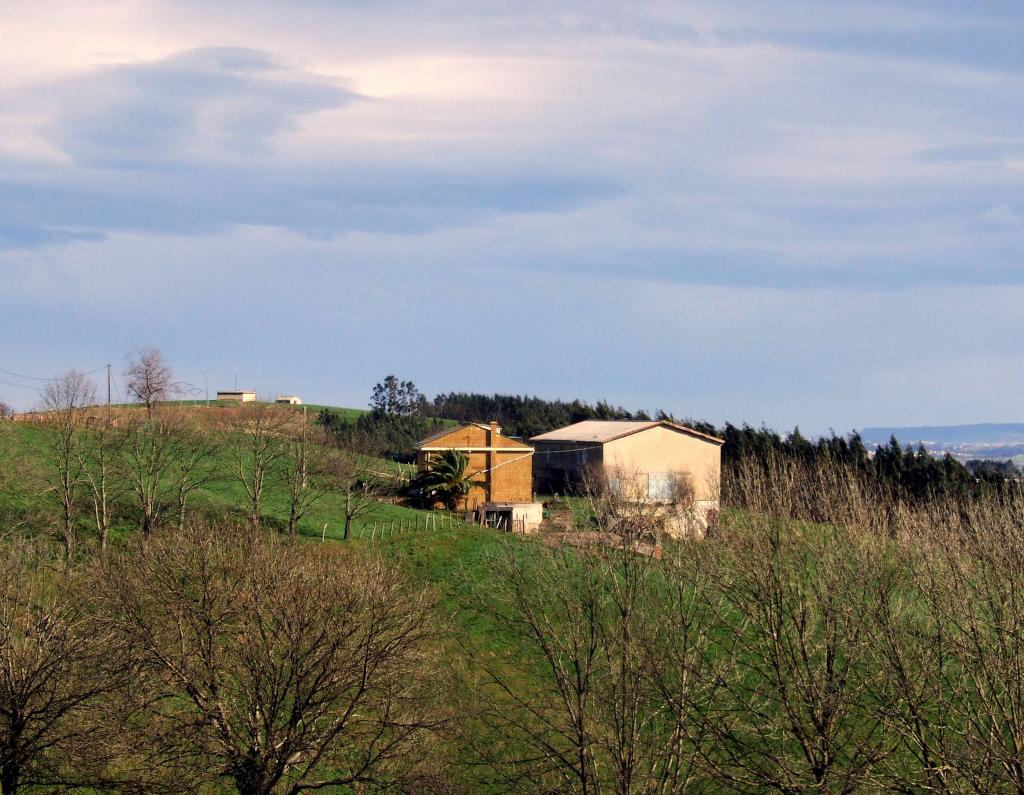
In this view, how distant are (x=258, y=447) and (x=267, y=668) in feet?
94.6

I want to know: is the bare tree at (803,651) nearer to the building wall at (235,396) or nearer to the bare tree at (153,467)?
the bare tree at (153,467)

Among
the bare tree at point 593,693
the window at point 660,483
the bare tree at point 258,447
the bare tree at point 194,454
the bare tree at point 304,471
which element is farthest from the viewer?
the window at point 660,483

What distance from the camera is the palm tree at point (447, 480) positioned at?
6575cm

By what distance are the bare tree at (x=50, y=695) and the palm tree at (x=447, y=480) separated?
36438 millimetres

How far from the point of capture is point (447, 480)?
6600cm

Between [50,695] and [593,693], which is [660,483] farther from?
[50,695]

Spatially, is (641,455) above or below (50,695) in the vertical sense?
above

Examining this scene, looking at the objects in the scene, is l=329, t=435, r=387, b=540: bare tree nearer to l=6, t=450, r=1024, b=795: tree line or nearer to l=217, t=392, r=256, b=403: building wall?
l=6, t=450, r=1024, b=795: tree line

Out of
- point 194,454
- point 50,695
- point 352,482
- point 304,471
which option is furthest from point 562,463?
point 50,695

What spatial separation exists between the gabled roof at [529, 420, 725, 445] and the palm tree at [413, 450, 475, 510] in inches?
328

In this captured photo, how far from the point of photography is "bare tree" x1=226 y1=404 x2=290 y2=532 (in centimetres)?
5391

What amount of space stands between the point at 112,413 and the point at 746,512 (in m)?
45.3

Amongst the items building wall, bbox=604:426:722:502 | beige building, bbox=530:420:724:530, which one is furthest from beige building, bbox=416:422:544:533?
building wall, bbox=604:426:722:502

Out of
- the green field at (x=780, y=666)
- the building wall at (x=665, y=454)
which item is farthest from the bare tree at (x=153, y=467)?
the building wall at (x=665, y=454)
